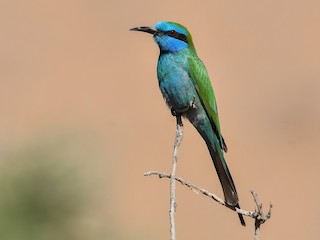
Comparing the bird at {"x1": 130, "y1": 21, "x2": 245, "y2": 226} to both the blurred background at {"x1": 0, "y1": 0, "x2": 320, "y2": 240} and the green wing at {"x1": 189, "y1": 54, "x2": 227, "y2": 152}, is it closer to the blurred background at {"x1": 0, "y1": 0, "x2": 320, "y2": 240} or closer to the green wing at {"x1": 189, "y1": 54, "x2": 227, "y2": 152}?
the green wing at {"x1": 189, "y1": 54, "x2": 227, "y2": 152}

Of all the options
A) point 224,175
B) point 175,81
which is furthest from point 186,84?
point 224,175

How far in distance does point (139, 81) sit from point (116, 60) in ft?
2.20

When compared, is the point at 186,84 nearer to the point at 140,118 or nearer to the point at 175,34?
the point at 175,34

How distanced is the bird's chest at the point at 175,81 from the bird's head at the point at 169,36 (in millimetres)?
61

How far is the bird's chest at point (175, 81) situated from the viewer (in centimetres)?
456

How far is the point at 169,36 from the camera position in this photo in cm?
471

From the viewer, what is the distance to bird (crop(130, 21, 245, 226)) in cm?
455

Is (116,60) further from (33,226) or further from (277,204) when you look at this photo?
(33,226)

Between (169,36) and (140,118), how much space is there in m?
6.51

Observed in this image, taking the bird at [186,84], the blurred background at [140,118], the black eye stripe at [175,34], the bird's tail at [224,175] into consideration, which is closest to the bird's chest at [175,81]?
the bird at [186,84]

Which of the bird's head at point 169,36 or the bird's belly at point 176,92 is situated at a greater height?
the bird's head at point 169,36

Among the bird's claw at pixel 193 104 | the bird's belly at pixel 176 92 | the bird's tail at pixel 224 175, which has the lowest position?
the bird's tail at pixel 224 175

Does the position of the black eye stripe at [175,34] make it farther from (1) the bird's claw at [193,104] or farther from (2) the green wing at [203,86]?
(1) the bird's claw at [193,104]

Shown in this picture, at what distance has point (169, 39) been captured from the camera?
15.4ft
